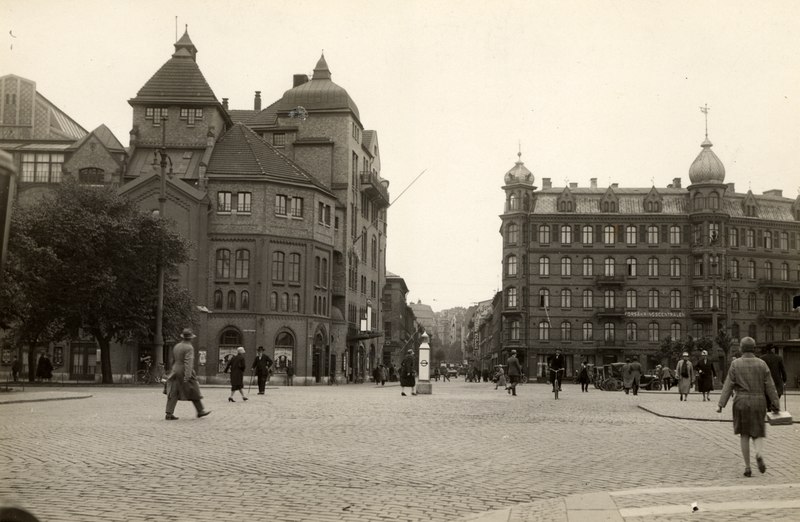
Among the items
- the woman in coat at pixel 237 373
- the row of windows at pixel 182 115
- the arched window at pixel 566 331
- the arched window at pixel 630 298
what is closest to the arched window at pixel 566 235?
the arched window at pixel 630 298

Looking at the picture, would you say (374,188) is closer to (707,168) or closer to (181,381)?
(707,168)

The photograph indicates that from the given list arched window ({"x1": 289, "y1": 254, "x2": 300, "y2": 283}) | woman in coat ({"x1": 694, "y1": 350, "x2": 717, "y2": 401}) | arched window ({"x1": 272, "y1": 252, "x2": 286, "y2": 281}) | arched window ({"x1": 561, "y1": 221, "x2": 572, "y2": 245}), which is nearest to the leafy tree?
arched window ({"x1": 272, "y1": 252, "x2": 286, "y2": 281})

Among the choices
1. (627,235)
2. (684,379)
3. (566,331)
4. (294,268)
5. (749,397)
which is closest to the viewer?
(749,397)

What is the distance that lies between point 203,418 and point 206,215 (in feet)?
139

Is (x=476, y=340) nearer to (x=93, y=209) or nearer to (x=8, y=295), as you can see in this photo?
(x=93, y=209)

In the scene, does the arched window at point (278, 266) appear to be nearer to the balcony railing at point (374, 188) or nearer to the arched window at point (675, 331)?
the balcony railing at point (374, 188)

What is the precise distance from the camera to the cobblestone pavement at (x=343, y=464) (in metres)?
8.71

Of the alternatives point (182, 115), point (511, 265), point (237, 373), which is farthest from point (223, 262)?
point (511, 265)

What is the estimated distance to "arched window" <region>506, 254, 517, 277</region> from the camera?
90.9 meters

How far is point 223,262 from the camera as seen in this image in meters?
61.1

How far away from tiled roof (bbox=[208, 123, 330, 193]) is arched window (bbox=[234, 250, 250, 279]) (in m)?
5.21

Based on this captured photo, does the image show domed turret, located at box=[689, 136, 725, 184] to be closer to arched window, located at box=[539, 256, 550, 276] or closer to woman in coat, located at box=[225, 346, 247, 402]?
arched window, located at box=[539, 256, 550, 276]

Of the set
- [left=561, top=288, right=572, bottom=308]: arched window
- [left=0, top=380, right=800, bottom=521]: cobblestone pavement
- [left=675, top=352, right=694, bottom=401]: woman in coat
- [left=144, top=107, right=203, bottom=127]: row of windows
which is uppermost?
[left=144, top=107, right=203, bottom=127]: row of windows

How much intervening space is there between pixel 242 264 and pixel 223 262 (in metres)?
1.24
